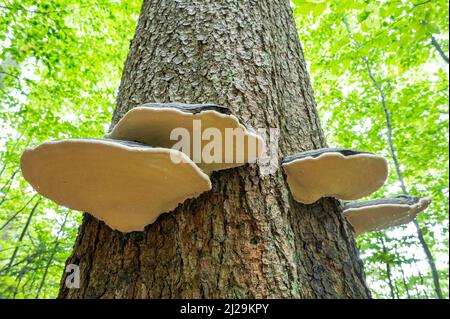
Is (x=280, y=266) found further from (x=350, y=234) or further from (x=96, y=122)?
(x=96, y=122)

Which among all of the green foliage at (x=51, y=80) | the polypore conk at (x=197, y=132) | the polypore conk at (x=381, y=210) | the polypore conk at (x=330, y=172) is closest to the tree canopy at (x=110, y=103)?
the green foliage at (x=51, y=80)

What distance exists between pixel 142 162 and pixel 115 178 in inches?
7.7

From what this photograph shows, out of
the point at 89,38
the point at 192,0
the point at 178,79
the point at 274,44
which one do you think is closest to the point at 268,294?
the point at 178,79

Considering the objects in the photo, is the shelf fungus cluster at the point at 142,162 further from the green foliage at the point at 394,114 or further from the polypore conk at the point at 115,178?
the green foliage at the point at 394,114

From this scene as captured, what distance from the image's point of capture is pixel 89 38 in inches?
389

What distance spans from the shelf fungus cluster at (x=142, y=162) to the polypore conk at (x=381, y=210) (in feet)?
2.73

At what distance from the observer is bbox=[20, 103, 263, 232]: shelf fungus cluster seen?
1.21 meters

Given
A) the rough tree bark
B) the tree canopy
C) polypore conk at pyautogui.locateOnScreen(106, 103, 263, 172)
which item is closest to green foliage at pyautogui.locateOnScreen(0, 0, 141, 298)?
the tree canopy

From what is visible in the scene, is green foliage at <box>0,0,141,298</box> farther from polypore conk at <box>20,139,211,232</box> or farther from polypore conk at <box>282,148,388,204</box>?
polypore conk at <box>282,148,388,204</box>

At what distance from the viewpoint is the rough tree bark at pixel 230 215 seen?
1.37m

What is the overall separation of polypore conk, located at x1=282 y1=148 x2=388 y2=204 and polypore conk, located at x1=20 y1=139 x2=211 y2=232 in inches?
20.6

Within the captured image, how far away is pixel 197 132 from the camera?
140 centimetres

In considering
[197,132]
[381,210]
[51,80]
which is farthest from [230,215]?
[51,80]
